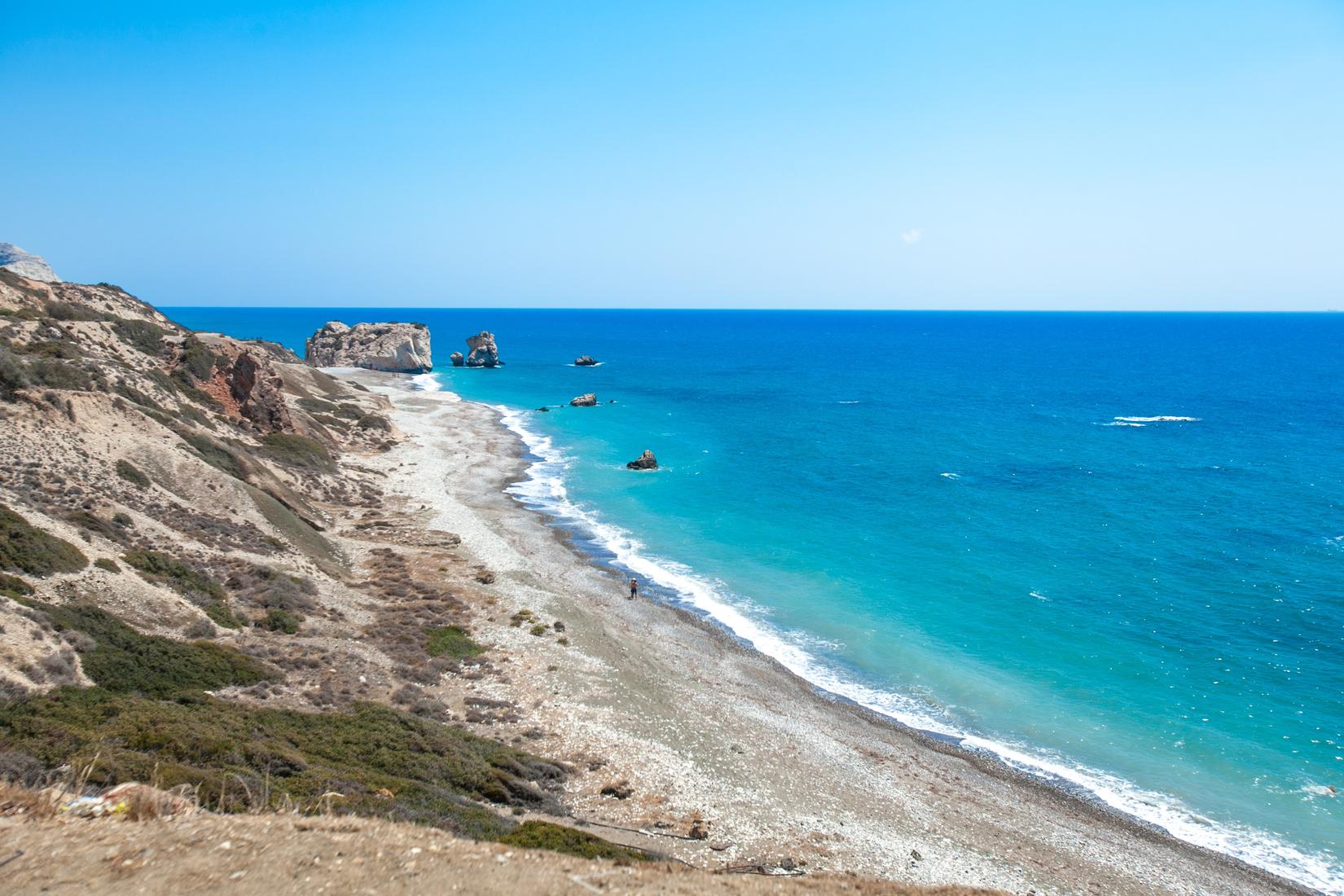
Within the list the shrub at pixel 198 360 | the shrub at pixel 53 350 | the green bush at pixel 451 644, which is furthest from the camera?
the shrub at pixel 198 360

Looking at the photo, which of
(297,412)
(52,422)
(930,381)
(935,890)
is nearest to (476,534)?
(52,422)

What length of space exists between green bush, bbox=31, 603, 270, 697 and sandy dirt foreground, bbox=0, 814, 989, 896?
827cm

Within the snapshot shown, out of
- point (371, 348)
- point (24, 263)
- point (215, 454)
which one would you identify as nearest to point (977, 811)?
point (215, 454)

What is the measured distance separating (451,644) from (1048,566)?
31882 millimetres

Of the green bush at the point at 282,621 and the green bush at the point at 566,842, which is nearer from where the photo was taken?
the green bush at the point at 566,842

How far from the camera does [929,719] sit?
2806cm

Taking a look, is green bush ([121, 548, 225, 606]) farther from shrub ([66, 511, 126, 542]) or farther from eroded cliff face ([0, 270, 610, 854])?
shrub ([66, 511, 126, 542])

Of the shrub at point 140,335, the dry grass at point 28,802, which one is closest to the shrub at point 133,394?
the shrub at point 140,335

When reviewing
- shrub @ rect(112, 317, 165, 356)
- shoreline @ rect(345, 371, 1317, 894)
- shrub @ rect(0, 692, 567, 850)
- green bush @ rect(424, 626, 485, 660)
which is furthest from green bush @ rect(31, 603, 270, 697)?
shrub @ rect(112, 317, 165, 356)

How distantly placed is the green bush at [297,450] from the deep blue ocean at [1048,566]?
14111mm

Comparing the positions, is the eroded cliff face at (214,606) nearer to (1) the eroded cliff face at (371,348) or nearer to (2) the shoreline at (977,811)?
(2) the shoreline at (977,811)

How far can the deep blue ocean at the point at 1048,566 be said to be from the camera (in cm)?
2567

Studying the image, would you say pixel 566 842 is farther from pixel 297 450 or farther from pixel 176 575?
pixel 297 450

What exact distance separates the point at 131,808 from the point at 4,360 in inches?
1172
